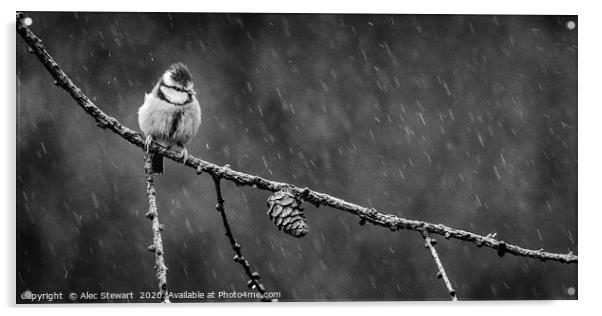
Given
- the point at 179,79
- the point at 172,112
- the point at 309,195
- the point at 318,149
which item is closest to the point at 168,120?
the point at 172,112

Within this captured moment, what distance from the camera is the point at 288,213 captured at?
1488 millimetres

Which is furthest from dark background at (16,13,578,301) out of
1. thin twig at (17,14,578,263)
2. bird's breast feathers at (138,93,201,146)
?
thin twig at (17,14,578,263)

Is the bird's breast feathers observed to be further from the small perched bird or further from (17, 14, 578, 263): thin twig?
(17, 14, 578, 263): thin twig

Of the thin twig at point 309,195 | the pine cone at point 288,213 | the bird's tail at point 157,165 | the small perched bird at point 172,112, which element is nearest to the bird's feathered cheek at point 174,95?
the small perched bird at point 172,112

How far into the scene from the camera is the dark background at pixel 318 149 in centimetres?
222

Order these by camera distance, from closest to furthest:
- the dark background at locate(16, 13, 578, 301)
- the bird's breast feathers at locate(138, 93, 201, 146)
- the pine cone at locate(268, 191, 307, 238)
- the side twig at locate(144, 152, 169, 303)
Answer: the side twig at locate(144, 152, 169, 303) → the pine cone at locate(268, 191, 307, 238) → the bird's breast feathers at locate(138, 93, 201, 146) → the dark background at locate(16, 13, 578, 301)

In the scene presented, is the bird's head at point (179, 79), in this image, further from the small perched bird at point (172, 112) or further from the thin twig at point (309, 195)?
the thin twig at point (309, 195)

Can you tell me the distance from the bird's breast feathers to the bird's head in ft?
0.15

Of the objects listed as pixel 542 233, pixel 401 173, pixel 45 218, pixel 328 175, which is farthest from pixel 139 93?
pixel 542 233

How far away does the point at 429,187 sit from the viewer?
2.29 m

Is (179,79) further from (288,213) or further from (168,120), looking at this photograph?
(288,213)

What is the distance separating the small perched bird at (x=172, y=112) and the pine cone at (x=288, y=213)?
699 millimetres

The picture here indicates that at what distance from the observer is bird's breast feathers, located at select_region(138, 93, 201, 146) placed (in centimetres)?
209

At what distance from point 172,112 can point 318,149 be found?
58 cm
